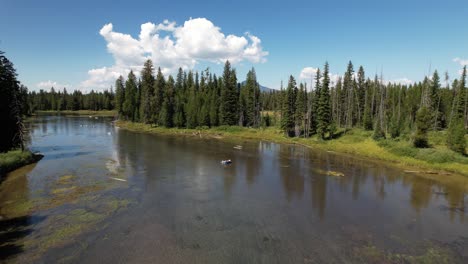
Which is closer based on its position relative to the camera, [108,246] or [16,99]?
[108,246]

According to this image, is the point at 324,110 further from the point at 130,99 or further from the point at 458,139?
the point at 130,99

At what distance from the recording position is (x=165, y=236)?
762 inches

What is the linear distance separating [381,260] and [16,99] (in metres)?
47.2

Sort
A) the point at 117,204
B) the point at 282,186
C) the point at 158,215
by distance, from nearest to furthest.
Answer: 1. the point at 158,215
2. the point at 117,204
3. the point at 282,186

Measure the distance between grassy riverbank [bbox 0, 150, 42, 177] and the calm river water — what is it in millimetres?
1201

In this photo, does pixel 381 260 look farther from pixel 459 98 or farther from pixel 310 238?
pixel 459 98

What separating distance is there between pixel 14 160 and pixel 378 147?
2260 inches

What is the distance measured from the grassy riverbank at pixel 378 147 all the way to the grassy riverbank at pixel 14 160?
44.4 metres

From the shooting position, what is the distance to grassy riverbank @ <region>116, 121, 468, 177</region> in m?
39.7

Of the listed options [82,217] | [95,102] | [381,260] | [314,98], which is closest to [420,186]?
[381,260]

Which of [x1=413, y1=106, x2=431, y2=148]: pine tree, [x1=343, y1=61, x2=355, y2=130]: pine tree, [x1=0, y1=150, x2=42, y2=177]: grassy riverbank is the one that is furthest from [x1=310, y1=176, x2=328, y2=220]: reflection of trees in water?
[x1=343, y1=61, x2=355, y2=130]: pine tree

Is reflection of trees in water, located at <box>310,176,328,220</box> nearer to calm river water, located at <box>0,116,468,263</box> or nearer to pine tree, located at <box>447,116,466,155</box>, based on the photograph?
calm river water, located at <box>0,116,468,263</box>

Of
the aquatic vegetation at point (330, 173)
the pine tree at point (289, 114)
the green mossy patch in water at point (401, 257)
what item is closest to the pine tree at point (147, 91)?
the pine tree at point (289, 114)

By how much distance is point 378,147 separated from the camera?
2026 inches
